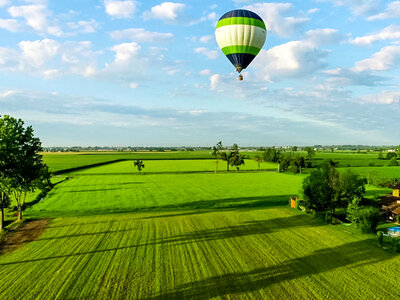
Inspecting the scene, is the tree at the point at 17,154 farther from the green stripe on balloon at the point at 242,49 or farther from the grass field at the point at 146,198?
the green stripe on balloon at the point at 242,49

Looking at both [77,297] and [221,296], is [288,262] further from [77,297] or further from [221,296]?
[77,297]

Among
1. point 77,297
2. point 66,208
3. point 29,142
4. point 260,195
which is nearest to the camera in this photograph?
point 77,297

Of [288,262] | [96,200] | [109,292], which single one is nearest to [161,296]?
[109,292]

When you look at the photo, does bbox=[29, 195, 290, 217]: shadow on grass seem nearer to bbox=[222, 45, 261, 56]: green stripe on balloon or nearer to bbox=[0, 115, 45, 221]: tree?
bbox=[0, 115, 45, 221]: tree

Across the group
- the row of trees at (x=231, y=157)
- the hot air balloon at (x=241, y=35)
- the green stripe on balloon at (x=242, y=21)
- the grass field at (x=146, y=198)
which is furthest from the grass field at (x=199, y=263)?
the row of trees at (x=231, y=157)

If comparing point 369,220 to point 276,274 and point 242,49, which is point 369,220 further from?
point 242,49

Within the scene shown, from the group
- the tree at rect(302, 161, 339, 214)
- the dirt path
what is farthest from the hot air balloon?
the dirt path

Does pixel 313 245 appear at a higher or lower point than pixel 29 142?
lower
